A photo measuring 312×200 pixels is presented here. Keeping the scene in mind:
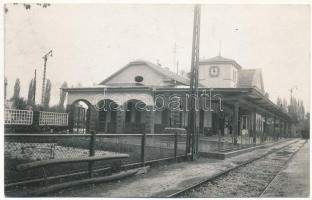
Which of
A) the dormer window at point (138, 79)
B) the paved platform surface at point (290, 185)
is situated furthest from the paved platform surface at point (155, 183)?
the dormer window at point (138, 79)

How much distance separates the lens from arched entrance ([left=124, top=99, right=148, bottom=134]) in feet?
76.2

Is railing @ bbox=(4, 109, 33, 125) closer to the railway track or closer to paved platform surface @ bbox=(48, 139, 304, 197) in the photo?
paved platform surface @ bbox=(48, 139, 304, 197)

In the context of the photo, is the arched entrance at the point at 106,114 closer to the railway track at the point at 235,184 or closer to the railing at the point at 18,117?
the railing at the point at 18,117

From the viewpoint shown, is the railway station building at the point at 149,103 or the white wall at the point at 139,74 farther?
the white wall at the point at 139,74

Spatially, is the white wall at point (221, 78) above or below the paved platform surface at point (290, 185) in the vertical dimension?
above

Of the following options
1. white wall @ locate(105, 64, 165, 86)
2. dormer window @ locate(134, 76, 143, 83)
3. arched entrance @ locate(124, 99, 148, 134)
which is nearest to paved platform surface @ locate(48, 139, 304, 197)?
arched entrance @ locate(124, 99, 148, 134)

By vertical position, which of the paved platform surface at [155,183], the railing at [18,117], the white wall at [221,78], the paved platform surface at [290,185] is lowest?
the paved platform surface at [290,185]

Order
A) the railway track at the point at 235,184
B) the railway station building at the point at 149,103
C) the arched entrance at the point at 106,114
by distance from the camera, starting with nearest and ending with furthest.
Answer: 1. the railway track at the point at 235,184
2. the railway station building at the point at 149,103
3. the arched entrance at the point at 106,114

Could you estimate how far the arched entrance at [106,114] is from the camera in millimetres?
25203

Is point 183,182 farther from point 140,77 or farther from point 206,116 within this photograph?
point 140,77

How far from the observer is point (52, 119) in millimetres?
21469

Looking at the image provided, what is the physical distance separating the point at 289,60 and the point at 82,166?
7.18m

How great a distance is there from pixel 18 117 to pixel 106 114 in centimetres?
787

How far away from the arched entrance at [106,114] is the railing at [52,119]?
289cm
